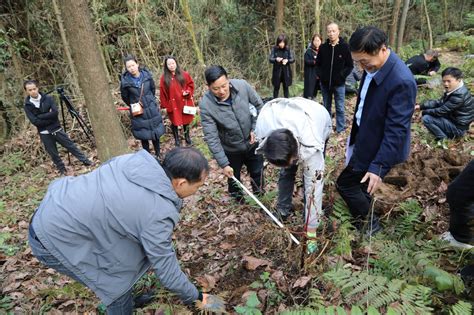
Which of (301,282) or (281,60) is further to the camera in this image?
(281,60)

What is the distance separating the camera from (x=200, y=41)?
505 inches

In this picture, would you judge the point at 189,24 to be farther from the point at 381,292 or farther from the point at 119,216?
the point at 381,292

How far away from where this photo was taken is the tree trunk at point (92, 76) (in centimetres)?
377

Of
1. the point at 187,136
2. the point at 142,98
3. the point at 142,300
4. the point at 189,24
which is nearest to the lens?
the point at 142,300

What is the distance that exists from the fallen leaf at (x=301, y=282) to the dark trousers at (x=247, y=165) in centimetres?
167

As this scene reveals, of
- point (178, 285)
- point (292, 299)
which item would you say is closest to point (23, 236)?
point (178, 285)

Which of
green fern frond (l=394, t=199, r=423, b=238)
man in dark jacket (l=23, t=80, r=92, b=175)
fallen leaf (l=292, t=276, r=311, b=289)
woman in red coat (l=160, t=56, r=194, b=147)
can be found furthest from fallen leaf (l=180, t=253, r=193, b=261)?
man in dark jacket (l=23, t=80, r=92, b=175)

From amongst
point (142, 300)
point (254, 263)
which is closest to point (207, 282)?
point (254, 263)

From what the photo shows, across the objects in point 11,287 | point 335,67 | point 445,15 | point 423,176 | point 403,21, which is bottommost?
point 11,287

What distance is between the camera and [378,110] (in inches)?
113

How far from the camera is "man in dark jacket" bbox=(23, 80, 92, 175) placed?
6754 millimetres

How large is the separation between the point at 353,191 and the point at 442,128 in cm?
365

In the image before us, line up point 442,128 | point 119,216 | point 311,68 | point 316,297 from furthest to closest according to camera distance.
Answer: point 311,68 → point 442,128 → point 316,297 → point 119,216

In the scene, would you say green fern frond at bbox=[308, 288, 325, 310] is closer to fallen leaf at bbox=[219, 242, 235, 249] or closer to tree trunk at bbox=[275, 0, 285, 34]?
fallen leaf at bbox=[219, 242, 235, 249]
